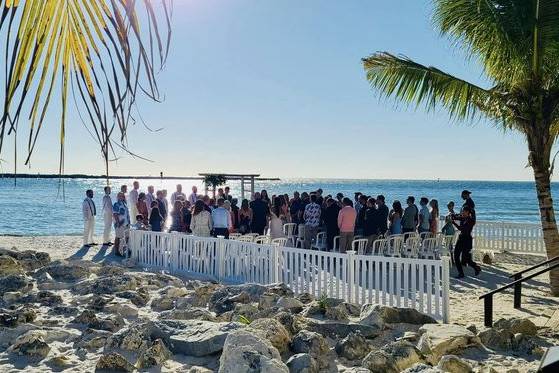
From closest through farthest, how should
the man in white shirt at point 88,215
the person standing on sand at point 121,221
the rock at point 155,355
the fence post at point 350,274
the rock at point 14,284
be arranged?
the rock at point 155,355, the fence post at point 350,274, the rock at point 14,284, the person standing on sand at point 121,221, the man in white shirt at point 88,215

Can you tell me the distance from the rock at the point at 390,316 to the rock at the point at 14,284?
6.48 metres

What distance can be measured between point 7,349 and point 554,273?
9377 millimetres

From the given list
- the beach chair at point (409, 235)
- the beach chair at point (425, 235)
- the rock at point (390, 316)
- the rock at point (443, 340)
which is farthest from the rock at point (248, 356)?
the beach chair at point (425, 235)

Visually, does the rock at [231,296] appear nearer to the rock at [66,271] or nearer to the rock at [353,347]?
the rock at [353,347]

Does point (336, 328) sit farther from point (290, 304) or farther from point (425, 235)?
point (425, 235)

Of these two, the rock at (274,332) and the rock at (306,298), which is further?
the rock at (306,298)

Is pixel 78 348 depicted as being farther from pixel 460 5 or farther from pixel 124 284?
pixel 460 5

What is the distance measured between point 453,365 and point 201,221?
8.35 metres

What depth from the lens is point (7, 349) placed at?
675cm

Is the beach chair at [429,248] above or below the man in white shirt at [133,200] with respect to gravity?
below

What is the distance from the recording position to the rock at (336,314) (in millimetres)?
7910

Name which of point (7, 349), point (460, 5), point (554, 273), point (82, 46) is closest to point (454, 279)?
point (554, 273)

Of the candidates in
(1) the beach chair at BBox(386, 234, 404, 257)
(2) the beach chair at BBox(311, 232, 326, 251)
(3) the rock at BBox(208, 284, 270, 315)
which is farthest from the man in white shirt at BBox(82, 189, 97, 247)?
(1) the beach chair at BBox(386, 234, 404, 257)

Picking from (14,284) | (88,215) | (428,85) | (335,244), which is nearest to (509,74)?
(428,85)
